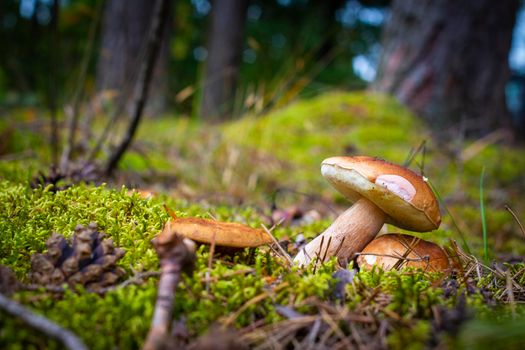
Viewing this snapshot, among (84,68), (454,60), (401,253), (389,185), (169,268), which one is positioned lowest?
(401,253)

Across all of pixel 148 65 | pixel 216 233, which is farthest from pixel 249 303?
pixel 148 65

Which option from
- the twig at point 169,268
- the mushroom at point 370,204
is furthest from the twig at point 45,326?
the mushroom at point 370,204

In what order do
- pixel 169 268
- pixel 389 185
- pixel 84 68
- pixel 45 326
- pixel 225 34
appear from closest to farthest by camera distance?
pixel 45 326 → pixel 169 268 → pixel 389 185 → pixel 84 68 → pixel 225 34

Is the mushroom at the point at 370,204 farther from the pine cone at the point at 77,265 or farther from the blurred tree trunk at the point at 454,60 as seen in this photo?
the blurred tree trunk at the point at 454,60

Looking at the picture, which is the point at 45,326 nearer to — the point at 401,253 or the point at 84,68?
the point at 401,253

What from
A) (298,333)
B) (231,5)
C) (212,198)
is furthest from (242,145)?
(231,5)

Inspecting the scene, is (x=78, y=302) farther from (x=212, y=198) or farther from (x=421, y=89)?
(x=421, y=89)

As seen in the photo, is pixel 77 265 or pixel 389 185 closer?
Answer: pixel 77 265
